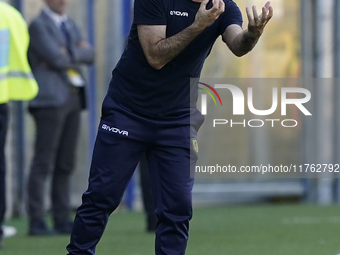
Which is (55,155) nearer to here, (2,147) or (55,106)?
(55,106)

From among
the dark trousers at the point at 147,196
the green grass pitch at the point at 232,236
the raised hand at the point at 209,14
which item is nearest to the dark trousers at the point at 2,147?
the green grass pitch at the point at 232,236

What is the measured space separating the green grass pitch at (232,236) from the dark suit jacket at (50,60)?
1188 millimetres

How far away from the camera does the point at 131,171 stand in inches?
156

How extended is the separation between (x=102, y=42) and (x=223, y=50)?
5.27 feet

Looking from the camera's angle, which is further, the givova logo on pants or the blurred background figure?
the blurred background figure

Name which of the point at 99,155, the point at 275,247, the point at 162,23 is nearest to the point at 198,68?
the point at 162,23

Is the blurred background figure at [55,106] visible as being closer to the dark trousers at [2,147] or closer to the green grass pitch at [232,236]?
the green grass pitch at [232,236]

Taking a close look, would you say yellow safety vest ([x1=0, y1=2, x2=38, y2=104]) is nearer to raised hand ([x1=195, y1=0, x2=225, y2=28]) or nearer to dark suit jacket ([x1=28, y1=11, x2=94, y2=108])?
dark suit jacket ([x1=28, y1=11, x2=94, y2=108])

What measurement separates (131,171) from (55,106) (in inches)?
108

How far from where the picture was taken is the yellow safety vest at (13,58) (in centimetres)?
570

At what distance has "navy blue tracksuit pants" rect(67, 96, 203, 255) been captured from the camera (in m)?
3.90

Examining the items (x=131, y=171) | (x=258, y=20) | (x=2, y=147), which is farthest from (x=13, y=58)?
(x=258, y=20)

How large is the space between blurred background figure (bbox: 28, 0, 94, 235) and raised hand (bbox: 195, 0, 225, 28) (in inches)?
125

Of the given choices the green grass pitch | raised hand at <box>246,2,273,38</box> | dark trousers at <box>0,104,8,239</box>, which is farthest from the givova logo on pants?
dark trousers at <box>0,104,8,239</box>
